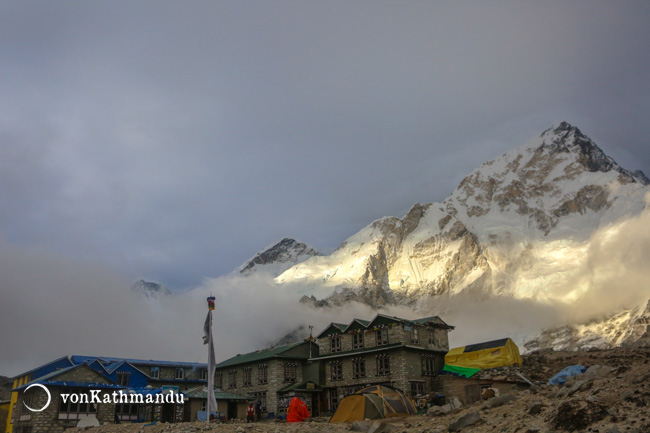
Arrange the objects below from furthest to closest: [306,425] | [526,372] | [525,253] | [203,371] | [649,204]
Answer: [525,253] → [649,204] → [203,371] → [526,372] → [306,425]

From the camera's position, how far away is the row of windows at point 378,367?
144 ft

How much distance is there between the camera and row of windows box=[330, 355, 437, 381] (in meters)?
43.8

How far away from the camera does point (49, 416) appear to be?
3856 cm

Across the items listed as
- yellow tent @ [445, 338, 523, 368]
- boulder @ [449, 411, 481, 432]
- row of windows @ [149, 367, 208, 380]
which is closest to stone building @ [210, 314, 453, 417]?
yellow tent @ [445, 338, 523, 368]

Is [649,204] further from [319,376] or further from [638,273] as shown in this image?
[319,376]

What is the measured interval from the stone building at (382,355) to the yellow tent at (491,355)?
9.61ft

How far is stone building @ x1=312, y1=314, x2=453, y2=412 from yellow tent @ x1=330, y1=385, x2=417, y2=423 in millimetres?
12011

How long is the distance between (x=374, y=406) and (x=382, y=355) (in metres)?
15.8

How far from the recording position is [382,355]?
Answer: 145 feet

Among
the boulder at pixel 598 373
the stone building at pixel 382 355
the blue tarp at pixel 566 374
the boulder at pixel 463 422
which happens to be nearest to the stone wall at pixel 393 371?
the stone building at pixel 382 355

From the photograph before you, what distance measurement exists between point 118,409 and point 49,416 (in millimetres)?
5274

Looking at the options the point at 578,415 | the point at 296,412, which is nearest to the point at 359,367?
the point at 296,412

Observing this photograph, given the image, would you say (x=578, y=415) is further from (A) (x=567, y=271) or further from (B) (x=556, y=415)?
(A) (x=567, y=271)

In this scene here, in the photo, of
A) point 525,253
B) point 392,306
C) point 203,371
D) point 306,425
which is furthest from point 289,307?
point 306,425
